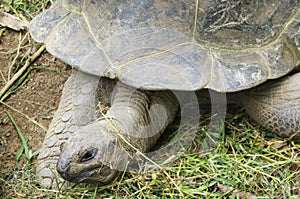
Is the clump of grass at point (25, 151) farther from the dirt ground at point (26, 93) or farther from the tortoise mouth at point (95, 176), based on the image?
the tortoise mouth at point (95, 176)

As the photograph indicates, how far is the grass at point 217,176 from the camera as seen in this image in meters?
3.48

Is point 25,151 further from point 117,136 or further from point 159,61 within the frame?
point 159,61

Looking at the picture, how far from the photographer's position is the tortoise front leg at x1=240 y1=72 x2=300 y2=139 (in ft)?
11.7

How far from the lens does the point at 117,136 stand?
3373 mm

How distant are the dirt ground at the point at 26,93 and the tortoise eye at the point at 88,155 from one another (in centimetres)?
78

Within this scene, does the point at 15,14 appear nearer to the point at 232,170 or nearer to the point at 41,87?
the point at 41,87

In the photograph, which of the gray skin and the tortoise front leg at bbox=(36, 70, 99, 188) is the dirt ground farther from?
the gray skin

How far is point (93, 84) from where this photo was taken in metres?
3.69

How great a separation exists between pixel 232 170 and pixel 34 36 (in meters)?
1.42

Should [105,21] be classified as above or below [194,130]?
above

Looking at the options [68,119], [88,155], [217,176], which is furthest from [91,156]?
[217,176]

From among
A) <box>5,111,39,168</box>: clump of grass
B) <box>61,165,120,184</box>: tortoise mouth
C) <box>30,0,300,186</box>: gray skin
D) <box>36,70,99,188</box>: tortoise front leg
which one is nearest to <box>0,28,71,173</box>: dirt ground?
<box>5,111,39,168</box>: clump of grass

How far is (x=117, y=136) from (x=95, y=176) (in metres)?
0.25

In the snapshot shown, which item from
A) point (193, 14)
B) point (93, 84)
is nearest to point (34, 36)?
point (93, 84)
